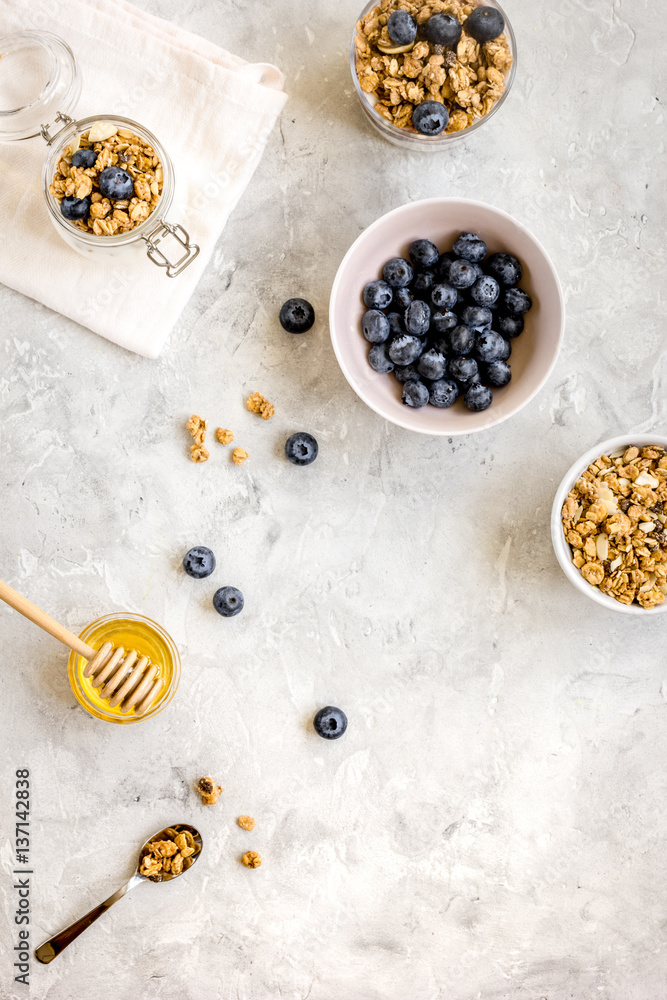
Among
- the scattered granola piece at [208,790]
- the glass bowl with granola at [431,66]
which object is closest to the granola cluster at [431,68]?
the glass bowl with granola at [431,66]

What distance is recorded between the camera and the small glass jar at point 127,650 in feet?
3.93

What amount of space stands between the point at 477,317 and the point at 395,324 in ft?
0.44

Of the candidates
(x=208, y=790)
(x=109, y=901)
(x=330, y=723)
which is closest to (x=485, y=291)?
(x=330, y=723)

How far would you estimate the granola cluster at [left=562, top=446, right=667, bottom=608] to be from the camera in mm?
1142

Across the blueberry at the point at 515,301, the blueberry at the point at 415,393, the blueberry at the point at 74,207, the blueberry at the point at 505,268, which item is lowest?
the blueberry at the point at 74,207

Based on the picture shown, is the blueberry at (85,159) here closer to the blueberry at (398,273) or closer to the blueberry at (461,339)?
the blueberry at (398,273)

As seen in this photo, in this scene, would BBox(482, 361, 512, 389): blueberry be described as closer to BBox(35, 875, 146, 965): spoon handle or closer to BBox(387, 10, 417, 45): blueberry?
BBox(387, 10, 417, 45): blueberry

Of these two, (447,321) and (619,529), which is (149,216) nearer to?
(447,321)

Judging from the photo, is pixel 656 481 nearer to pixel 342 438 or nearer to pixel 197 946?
pixel 342 438

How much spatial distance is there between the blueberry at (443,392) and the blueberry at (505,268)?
0.60 ft

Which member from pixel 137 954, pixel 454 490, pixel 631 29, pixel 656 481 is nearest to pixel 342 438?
pixel 454 490

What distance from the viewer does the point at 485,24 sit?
1102 millimetres

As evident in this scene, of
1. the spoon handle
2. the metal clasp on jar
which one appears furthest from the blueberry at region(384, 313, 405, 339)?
the spoon handle

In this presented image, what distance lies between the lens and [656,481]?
1152 mm
